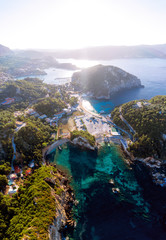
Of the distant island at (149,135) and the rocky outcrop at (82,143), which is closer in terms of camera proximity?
the distant island at (149,135)

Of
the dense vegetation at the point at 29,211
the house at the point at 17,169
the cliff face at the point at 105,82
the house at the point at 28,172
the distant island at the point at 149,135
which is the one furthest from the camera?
the cliff face at the point at 105,82

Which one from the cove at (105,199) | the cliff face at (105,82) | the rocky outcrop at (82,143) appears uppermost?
the cliff face at (105,82)

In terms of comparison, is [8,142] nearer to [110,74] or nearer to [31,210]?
[31,210]

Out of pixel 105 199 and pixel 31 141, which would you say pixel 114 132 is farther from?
pixel 31 141

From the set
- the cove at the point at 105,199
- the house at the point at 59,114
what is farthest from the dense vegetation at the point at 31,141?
the house at the point at 59,114

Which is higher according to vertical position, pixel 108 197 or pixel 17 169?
pixel 17 169

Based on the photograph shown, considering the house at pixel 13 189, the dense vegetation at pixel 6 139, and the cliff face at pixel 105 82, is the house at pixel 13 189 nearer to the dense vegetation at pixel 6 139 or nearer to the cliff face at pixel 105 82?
the dense vegetation at pixel 6 139

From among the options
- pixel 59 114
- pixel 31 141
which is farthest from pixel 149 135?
pixel 59 114
